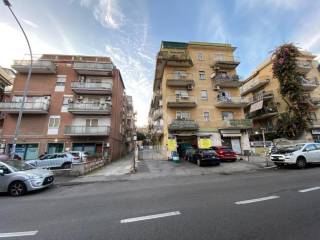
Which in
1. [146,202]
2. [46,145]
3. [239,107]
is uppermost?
[239,107]

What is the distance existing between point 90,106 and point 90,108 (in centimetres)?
29

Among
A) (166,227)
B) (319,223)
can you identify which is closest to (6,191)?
(166,227)

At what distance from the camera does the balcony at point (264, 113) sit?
2764cm

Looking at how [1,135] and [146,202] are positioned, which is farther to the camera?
[1,135]

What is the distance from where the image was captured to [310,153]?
12062 mm

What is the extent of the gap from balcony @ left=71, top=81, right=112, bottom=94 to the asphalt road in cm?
1875

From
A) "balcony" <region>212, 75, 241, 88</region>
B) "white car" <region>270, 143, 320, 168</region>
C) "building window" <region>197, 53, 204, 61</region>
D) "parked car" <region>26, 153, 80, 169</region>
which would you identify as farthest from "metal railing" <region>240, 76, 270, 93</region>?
"parked car" <region>26, 153, 80, 169</region>

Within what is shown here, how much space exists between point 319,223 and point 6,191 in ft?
37.5

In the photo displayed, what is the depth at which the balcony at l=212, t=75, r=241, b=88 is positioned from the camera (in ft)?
80.2

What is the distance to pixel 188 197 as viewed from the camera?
19.5 ft

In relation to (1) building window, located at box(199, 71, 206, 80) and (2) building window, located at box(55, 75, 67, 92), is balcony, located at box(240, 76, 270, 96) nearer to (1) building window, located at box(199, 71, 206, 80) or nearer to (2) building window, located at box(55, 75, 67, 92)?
(1) building window, located at box(199, 71, 206, 80)

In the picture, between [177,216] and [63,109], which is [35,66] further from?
[177,216]

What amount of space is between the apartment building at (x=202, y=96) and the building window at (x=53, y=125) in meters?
14.8

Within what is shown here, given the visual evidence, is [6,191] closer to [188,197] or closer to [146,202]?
[146,202]
